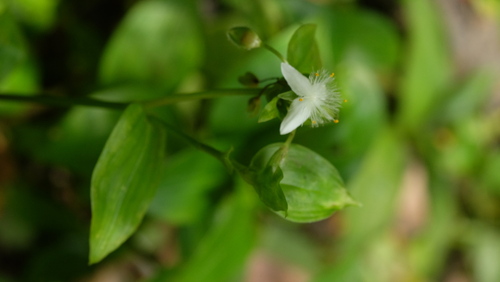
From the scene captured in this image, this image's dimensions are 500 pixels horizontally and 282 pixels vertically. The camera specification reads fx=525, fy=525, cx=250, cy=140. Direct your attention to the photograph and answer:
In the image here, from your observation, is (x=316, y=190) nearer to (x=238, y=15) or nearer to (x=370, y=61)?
(x=238, y=15)

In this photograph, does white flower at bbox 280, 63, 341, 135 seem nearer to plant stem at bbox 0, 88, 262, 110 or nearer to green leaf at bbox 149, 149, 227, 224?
plant stem at bbox 0, 88, 262, 110

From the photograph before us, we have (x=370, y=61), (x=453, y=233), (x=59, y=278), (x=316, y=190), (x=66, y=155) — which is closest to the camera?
(x=316, y=190)

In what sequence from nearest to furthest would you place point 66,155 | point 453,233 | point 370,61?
point 66,155 < point 370,61 < point 453,233

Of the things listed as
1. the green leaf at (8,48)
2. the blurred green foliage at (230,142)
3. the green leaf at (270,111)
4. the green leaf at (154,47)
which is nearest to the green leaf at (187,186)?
the blurred green foliage at (230,142)

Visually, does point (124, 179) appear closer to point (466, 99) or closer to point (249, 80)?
point (249, 80)

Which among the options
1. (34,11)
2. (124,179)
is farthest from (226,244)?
(34,11)

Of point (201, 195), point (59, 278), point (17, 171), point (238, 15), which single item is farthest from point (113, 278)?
point (238, 15)

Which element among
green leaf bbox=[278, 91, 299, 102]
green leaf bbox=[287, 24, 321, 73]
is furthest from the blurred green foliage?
green leaf bbox=[278, 91, 299, 102]

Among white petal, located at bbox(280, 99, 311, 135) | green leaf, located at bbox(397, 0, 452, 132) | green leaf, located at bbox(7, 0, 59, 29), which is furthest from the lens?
green leaf, located at bbox(397, 0, 452, 132)
